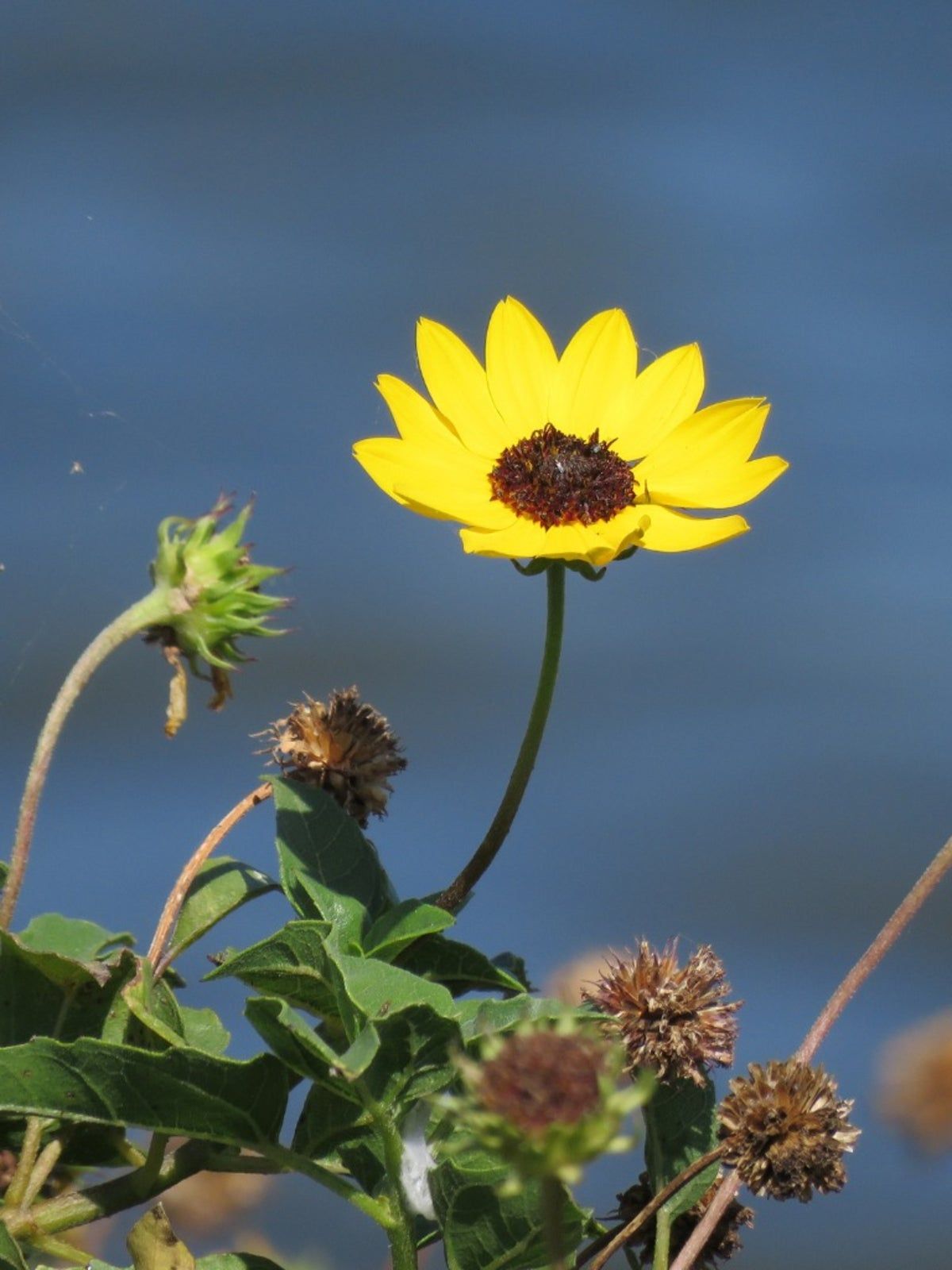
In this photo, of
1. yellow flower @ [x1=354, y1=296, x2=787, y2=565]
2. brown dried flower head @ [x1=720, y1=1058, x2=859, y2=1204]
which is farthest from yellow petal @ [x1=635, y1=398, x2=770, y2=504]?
brown dried flower head @ [x1=720, y1=1058, x2=859, y2=1204]

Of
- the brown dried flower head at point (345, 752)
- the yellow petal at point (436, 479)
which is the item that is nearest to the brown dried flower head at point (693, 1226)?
the brown dried flower head at point (345, 752)

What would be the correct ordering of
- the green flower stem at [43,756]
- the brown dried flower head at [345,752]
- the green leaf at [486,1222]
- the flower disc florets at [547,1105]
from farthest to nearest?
the brown dried flower head at [345,752] < the green flower stem at [43,756] < the green leaf at [486,1222] < the flower disc florets at [547,1105]

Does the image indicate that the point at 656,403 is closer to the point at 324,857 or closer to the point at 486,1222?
the point at 324,857

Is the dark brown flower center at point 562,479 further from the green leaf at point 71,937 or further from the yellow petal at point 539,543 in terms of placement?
the green leaf at point 71,937

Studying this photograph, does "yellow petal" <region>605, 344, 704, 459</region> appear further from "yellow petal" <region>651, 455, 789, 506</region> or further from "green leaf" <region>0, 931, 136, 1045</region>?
"green leaf" <region>0, 931, 136, 1045</region>

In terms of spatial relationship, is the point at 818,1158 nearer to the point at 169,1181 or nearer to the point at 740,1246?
the point at 740,1246

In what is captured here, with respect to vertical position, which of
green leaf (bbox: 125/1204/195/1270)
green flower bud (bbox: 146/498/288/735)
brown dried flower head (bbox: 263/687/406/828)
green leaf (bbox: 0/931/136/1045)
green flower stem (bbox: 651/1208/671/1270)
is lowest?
green flower stem (bbox: 651/1208/671/1270)

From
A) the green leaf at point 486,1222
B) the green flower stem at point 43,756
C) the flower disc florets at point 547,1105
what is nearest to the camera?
the flower disc florets at point 547,1105
